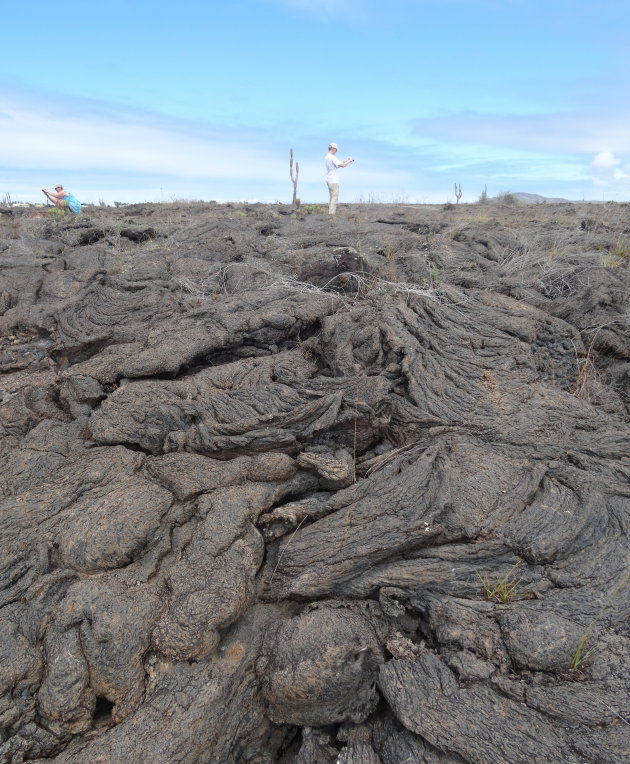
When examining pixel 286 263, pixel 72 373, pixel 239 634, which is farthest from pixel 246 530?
pixel 286 263

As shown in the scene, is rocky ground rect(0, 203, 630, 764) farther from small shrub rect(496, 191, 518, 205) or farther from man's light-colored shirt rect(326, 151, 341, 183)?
A: small shrub rect(496, 191, 518, 205)

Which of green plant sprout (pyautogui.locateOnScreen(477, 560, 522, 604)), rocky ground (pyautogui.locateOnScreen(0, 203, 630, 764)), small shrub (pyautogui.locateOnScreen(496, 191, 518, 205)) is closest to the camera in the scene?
rocky ground (pyautogui.locateOnScreen(0, 203, 630, 764))

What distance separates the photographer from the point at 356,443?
4559mm

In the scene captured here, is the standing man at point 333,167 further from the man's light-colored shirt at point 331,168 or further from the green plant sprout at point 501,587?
the green plant sprout at point 501,587

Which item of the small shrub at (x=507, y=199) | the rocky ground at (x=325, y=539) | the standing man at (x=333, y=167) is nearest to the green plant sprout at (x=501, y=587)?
the rocky ground at (x=325, y=539)

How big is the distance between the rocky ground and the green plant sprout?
0.01 meters

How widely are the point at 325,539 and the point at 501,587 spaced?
1.23 meters

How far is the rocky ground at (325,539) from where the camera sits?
3006 mm

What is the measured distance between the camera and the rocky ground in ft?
9.86

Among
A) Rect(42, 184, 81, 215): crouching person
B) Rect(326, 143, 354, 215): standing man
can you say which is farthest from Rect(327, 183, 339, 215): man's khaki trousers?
Rect(42, 184, 81, 215): crouching person

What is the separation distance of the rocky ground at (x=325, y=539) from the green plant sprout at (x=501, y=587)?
1 cm

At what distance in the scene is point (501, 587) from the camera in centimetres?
326

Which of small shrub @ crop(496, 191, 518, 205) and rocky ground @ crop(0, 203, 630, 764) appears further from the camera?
small shrub @ crop(496, 191, 518, 205)

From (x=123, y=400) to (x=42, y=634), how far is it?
2108 millimetres
